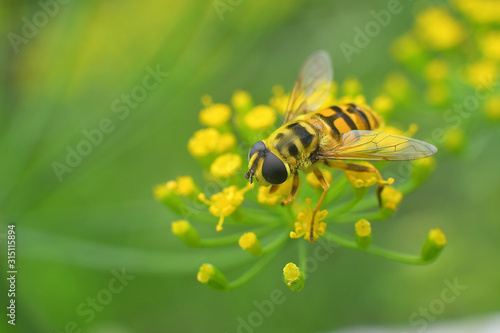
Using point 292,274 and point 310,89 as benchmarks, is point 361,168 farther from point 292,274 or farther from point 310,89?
point 310,89

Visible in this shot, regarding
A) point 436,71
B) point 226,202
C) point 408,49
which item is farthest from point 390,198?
point 408,49

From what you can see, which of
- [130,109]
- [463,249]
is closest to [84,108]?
[130,109]

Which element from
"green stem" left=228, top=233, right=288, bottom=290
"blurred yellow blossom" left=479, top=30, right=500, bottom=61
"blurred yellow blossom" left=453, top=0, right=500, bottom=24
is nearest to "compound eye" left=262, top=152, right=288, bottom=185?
"green stem" left=228, top=233, right=288, bottom=290

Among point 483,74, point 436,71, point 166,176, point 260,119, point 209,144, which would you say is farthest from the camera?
point 166,176

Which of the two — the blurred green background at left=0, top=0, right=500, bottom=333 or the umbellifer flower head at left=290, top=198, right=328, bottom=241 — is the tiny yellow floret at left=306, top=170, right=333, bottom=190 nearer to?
the umbellifer flower head at left=290, top=198, right=328, bottom=241

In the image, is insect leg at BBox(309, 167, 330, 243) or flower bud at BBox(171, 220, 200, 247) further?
flower bud at BBox(171, 220, 200, 247)
